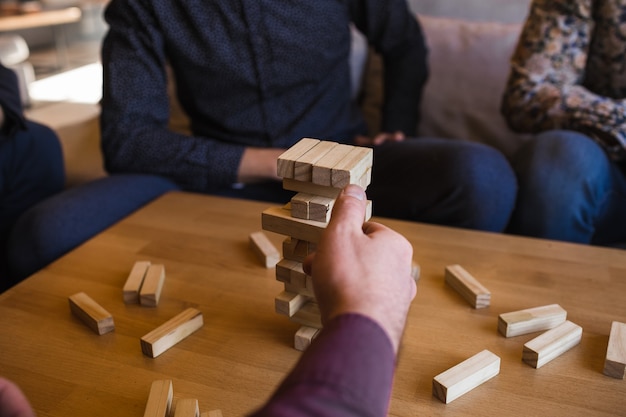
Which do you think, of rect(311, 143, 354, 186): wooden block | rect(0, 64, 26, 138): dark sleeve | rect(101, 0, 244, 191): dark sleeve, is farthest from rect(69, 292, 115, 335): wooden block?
rect(0, 64, 26, 138): dark sleeve

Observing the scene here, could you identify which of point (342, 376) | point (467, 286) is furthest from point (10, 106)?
point (342, 376)

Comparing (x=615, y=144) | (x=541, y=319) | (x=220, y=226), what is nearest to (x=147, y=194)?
(x=220, y=226)

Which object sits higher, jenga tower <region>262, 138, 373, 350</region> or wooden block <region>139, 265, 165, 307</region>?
jenga tower <region>262, 138, 373, 350</region>

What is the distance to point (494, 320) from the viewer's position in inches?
31.9

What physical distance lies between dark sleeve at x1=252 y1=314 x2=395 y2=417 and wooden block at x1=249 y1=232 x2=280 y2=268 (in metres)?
0.50

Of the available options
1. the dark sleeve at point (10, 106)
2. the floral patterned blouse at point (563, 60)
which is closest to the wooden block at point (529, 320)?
the floral patterned blouse at point (563, 60)

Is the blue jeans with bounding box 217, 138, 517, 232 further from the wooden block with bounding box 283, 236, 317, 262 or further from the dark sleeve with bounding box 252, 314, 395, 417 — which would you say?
the dark sleeve with bounding box 252, 314, 395, 417

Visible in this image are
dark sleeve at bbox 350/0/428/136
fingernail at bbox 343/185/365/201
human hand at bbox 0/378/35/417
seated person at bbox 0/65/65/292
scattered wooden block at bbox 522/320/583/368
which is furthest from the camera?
dark sleeve at bbox 350/0/428/136

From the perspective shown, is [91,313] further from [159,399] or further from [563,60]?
[563,60]

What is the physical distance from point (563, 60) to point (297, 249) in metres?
0.94

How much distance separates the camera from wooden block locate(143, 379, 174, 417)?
637mm

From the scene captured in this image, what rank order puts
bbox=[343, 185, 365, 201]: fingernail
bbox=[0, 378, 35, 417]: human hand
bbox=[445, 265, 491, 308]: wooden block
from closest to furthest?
bbox=[0, 378, 35, 417]: human hand < bbox=[343, 185, 365, 201]: fingernail < bbox=[445, 265, 491, 308]: wooden block

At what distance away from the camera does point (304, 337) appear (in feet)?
2.45

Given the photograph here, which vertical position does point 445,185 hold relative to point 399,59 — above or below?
below
